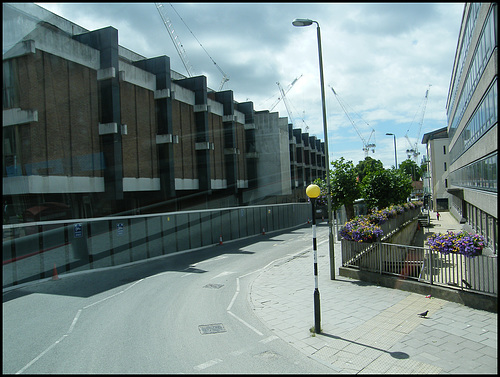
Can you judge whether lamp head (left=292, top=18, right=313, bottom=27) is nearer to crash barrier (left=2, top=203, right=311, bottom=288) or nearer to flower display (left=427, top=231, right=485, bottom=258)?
flower display (left=427, top=231, right=485, bottom=258)

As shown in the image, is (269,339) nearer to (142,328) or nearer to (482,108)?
(142,328)

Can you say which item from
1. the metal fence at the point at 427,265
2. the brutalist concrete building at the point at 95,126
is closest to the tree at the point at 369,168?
the metal fence at the point at 427,265

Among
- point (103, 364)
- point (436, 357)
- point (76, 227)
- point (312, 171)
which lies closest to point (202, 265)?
point (76, 227)

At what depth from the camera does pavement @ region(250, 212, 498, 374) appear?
21.1ft

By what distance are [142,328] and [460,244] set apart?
8.23 m

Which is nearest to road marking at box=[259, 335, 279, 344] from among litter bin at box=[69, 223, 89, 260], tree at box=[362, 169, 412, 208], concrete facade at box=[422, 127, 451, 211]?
litter bin at box=[69, 223, 89, 260]

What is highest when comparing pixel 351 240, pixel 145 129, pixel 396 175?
pixel 145 129

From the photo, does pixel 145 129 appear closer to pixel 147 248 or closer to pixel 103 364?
pixel 147 248

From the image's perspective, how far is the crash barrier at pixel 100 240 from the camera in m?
14.7

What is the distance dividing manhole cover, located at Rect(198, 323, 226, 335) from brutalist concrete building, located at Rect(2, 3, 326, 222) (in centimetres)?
1434

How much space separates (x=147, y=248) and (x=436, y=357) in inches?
681

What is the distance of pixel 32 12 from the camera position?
19.3 metres

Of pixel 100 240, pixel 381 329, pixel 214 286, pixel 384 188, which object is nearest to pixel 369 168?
pixel 384 188

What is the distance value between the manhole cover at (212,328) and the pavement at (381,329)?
1.27m
